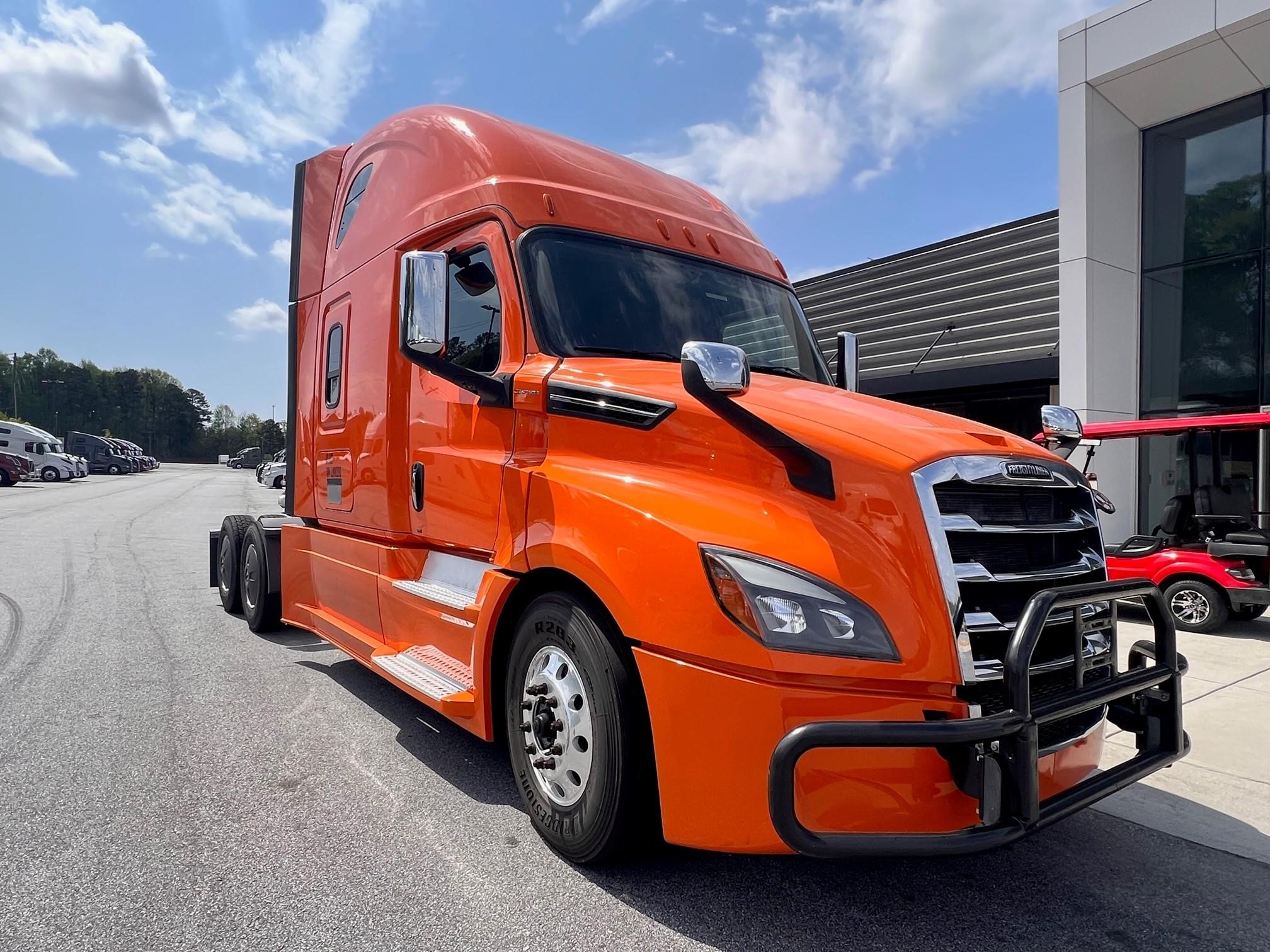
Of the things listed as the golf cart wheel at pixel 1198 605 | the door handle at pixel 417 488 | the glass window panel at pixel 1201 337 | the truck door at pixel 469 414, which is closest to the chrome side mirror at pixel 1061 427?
the truck door at pixel 469 414

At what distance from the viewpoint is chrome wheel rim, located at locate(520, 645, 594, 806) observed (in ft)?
10.0

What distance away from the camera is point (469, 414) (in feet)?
13.0

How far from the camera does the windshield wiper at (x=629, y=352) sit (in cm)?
361

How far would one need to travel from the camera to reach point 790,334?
4.47m

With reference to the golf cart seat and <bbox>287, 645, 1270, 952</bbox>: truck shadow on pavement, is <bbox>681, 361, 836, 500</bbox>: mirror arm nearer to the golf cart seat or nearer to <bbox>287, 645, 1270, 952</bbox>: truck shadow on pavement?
<bbox>287, 645, 1270, 952</bbox>: truck shadow on pavement

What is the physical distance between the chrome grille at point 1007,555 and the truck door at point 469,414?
1891mm

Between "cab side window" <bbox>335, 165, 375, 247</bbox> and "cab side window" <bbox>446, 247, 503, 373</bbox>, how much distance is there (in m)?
1.76

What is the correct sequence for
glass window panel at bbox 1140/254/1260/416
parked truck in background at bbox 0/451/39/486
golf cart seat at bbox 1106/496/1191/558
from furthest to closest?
parked truck in background at bbox 0/451/39/486 < glass window panel at bbox 1140/254/1260/416 < golf cart seat at bbox 1106/496/1191/558

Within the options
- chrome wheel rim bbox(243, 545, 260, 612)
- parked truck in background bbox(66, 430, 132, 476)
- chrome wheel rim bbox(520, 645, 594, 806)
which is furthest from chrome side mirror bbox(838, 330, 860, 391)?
parked truck in background bbox(66, 430, 132, 476)

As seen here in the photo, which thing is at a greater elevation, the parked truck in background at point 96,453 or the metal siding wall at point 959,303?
the metal siding wall at point 959,303

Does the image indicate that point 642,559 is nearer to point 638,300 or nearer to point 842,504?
point 842,504

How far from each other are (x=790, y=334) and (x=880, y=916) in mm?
2766

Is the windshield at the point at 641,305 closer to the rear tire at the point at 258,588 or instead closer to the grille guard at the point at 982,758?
the grille guard at the point at 982,758

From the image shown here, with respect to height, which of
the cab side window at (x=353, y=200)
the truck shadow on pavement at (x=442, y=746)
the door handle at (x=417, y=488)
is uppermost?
the cab side window at (x=353, y=200)
